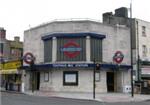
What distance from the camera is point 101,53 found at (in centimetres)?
4072

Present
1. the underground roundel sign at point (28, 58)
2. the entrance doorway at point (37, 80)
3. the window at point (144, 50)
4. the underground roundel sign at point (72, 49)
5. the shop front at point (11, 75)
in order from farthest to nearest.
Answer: the window at point (144, 50)
the shop front at point (11, 75)
the entrance doorway at point (37, 80)
the underground roundel sign at point (28, 58)
the underground roundel sign at point (72, 49)

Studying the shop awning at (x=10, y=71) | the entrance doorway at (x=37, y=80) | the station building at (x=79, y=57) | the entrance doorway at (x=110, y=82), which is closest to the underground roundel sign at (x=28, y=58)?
the station building at (x=79, y=57)

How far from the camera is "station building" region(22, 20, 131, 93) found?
129ft

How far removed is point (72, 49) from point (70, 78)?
3158mm

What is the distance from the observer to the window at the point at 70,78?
39500 mm

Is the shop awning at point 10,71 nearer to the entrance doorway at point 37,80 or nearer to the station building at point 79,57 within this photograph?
the station building at point 79,57

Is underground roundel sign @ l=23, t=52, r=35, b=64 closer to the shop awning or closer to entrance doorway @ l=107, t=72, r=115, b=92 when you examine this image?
the shop awning

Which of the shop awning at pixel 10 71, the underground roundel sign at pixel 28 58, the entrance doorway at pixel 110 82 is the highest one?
the underground roundel sign at pixel 28 58

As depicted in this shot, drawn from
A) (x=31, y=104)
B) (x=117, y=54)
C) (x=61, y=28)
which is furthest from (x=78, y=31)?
(x=31, y=104)

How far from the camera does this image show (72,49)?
39.5 metres

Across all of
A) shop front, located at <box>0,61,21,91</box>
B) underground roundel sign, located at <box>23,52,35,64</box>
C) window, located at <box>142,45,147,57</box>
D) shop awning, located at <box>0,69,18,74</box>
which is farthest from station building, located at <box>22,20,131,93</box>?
window, located at <box>142,45,147,57</box>

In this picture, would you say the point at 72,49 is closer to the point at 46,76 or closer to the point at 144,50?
the point at 46,76

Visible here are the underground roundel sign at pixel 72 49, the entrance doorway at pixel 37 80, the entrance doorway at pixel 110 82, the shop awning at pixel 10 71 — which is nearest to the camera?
the underground roundel sign at pixel 72 49

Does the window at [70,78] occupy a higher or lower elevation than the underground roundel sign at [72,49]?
lower
